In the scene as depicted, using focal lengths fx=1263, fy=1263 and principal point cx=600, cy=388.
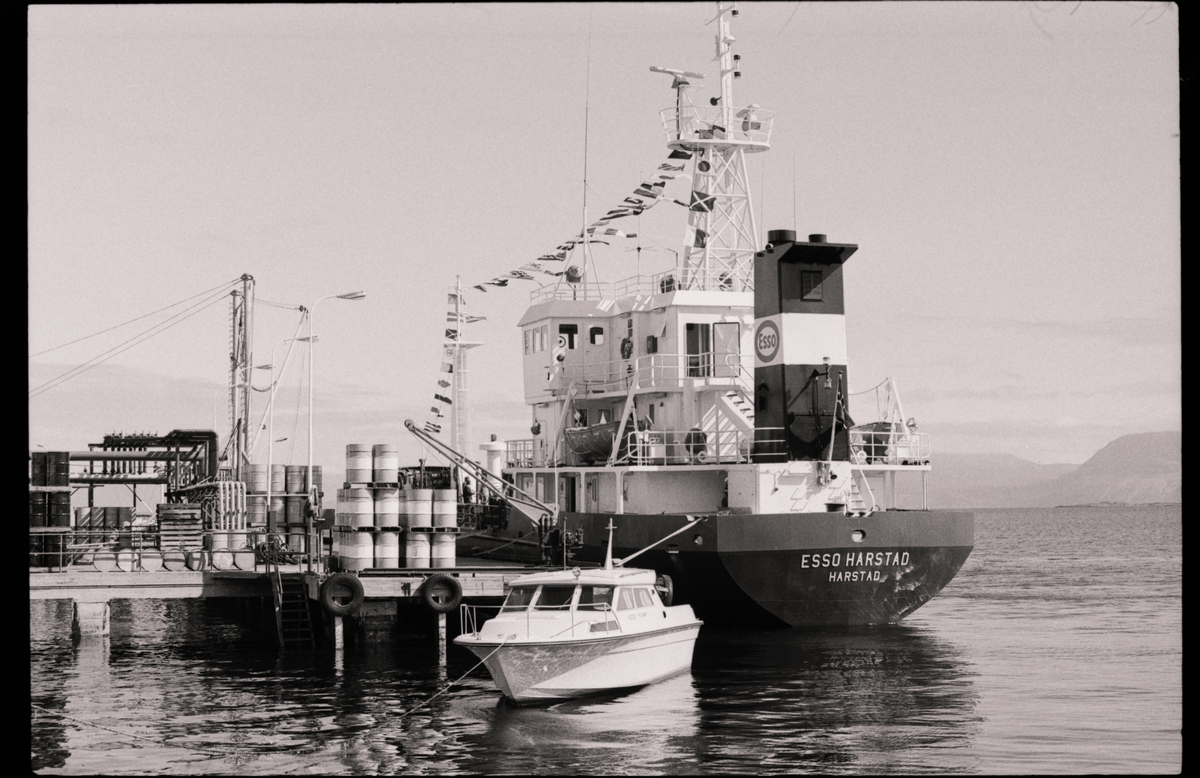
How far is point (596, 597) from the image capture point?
78.3 feet

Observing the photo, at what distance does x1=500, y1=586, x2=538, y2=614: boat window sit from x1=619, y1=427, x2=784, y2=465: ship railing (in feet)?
31.8

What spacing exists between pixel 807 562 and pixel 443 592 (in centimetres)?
852

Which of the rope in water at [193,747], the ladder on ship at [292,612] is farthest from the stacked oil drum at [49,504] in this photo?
the rope in water at [193,747]

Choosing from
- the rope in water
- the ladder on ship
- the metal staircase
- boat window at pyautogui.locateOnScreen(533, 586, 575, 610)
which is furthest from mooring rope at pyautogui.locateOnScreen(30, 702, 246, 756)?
the metal staircase

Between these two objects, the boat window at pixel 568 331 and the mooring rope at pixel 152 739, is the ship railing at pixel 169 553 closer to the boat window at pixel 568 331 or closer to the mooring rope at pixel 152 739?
the mooring rope at pixel 152 739

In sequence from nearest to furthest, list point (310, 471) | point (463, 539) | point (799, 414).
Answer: point (799, 414)
point (310, 471)
point (463, 539)

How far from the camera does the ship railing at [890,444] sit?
108ft

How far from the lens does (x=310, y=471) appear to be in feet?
124

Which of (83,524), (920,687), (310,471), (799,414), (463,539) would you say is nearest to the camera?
(920,687)

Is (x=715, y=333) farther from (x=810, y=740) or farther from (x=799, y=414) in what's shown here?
(x=810, y=740)

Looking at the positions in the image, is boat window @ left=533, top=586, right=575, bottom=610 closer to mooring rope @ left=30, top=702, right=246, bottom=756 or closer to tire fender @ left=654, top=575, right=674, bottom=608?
tire fender @ left=654, top=575, right=674, bottom=608

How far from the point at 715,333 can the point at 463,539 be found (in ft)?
38.0
